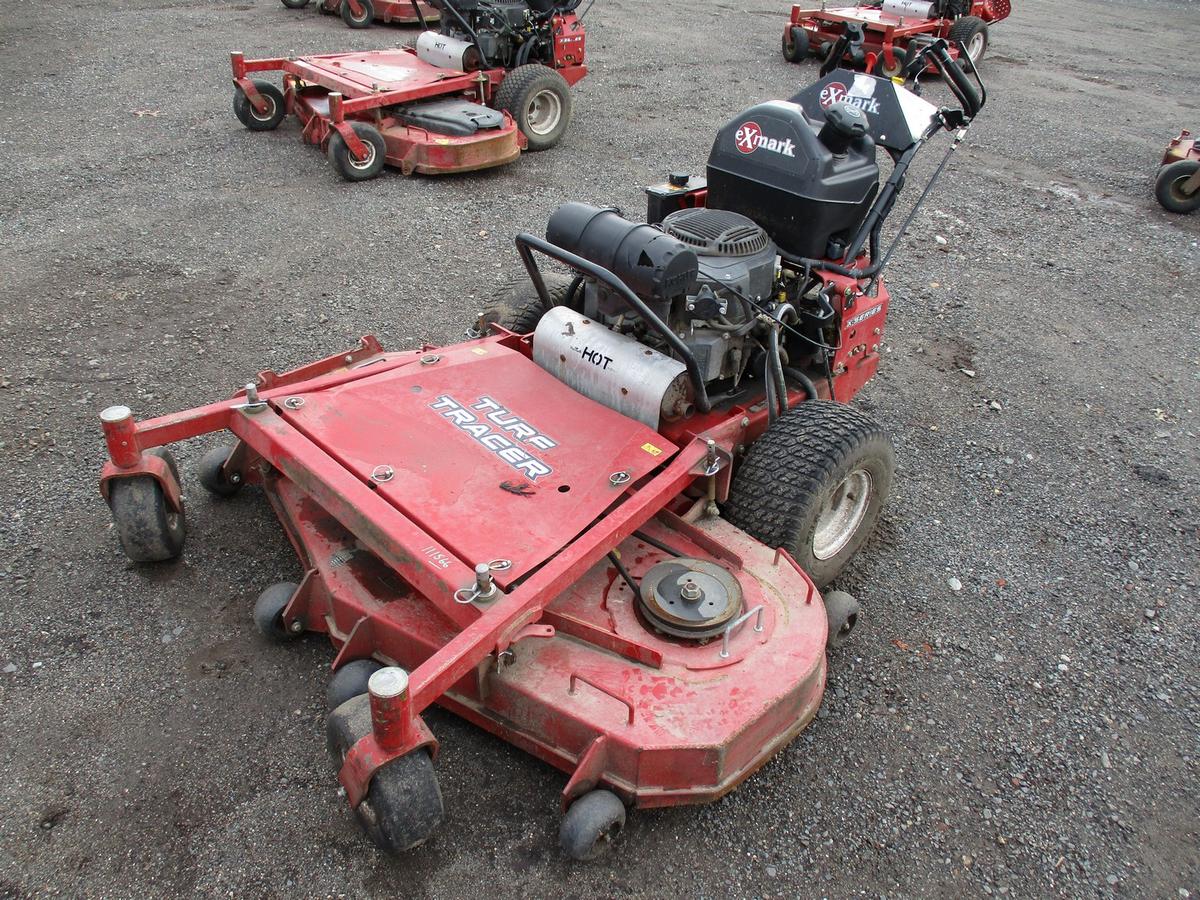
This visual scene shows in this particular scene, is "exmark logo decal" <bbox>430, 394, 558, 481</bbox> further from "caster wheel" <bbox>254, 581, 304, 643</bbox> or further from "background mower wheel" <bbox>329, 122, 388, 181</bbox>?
"background mower wheel" <bbox>329, 122, 388, 181</bbox>

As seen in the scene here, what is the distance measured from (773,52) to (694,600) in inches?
476

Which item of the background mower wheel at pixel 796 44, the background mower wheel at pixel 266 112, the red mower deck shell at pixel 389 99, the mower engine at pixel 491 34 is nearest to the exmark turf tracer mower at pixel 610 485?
the red mower deck shell at pixel 389 99

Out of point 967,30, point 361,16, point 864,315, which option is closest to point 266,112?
point 361,16

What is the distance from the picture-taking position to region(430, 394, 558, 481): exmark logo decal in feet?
11.3

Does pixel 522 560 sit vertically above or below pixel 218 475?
above

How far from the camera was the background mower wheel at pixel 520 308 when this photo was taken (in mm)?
4473

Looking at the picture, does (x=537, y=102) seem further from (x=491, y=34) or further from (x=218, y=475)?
(x=218, y=475)

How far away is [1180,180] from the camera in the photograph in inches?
326

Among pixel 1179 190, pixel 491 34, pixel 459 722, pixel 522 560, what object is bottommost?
pixel 459 722

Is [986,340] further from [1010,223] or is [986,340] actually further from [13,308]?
[13,308]

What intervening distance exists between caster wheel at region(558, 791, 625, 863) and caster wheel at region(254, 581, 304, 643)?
51.0 inches

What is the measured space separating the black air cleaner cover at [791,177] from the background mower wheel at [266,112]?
578cm

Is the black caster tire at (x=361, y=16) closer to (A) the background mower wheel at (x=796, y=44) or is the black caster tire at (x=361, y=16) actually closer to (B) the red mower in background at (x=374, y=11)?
(B) the red mower in background at (x=374, y=11)

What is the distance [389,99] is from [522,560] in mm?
5875
